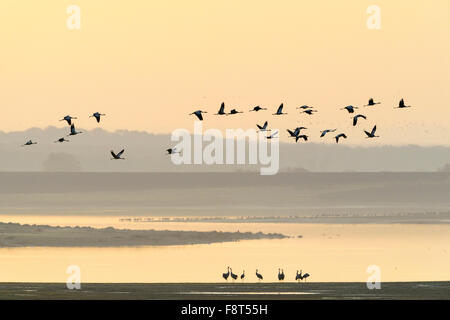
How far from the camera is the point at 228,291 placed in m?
64.5

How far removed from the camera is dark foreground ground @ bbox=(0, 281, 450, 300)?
204ft

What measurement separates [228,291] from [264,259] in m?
16.6

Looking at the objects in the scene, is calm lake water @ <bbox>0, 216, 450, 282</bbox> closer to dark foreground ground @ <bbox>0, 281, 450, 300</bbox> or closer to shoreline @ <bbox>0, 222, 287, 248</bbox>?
shoreline @ <bbox>0, 222, 287, 248</bbox>

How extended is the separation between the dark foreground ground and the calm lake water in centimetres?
343

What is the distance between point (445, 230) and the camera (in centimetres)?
10681

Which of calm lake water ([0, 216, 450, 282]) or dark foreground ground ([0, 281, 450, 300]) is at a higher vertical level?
dark foreground ground ([0, 281, 450, 300])

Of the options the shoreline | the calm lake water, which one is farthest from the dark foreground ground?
the shoreline

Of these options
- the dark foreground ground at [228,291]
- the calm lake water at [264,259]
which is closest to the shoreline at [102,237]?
the calm lake water at [264,259]

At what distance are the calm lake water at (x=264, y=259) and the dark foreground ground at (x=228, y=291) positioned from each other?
3.43 m

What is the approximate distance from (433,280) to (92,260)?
21580 millimetres

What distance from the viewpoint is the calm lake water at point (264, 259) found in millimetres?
72188

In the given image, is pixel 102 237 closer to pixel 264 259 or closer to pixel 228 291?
pixel 264 259

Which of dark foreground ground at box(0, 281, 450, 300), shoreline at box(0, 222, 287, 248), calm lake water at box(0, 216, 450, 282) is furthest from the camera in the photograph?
shoreline at box(0, 222, 287, 248)
